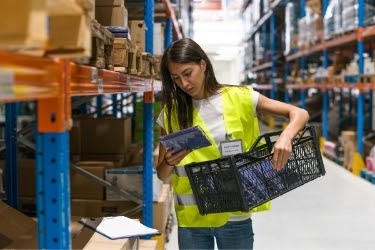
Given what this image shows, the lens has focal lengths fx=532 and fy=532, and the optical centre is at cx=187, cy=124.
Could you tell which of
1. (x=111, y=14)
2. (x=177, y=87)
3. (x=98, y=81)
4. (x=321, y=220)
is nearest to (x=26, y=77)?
(x=98, y=81)

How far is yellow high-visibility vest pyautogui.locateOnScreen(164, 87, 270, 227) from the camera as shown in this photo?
95.8 inches

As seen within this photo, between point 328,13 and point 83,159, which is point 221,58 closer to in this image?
point 328,13

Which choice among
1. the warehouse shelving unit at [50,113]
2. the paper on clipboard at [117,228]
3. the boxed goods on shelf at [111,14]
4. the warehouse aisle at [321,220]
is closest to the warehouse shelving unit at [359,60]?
the warehouse aisle at [321,220]

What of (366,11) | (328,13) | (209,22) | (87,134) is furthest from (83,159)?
(209,22)

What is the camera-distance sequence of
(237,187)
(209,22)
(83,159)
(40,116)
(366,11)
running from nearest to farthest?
(40,116) → (237,187) → (83,159) → (366,11) → (209,22)

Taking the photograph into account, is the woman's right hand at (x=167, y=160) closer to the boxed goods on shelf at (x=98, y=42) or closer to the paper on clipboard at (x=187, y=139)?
the paper on clipboard at (x=187, y=139)

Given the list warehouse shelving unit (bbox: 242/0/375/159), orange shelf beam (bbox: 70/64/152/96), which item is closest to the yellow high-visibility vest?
orange shelf beam (bbox: 70/64/152/96)

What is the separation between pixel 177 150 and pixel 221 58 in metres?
24.8

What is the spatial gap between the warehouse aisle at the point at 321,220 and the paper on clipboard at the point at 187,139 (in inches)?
84.6

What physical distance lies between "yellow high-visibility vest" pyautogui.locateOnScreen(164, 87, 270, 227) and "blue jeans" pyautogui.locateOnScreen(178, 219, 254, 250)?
0.03 m

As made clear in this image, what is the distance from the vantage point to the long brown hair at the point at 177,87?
7.87 ft

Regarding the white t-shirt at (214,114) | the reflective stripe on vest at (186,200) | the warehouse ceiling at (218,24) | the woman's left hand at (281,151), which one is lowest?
the reflective stripe on vest at (186,200)

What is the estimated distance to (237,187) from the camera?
2301mm

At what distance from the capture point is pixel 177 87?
8.30ft
